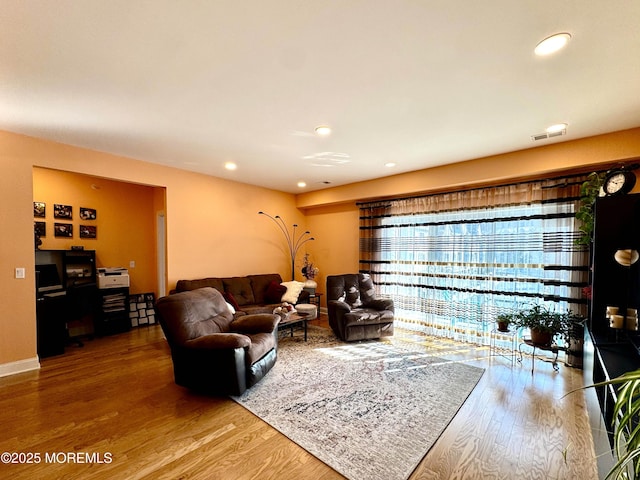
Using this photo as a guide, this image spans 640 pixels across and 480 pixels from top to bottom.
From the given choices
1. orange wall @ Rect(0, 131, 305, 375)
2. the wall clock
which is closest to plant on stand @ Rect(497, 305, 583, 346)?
the wall clock

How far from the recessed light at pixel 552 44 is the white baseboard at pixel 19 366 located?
554 cm

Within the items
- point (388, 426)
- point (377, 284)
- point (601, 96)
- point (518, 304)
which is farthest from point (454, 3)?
point (377, 284)

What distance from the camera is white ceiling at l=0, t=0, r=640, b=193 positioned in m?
1.50

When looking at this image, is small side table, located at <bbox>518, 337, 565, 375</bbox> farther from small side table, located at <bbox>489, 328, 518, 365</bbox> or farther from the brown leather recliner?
the brown leather recliner

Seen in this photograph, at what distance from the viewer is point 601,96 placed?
225 centimetres

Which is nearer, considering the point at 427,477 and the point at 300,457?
the point at 427,477

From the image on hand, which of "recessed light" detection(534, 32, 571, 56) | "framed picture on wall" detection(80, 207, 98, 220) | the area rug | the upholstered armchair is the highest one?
"recessed light" detection(534, 32, 571, 56)

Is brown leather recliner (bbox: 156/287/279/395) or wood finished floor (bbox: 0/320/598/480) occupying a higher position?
brown leather recliner (bbox: 156/287/279/395)

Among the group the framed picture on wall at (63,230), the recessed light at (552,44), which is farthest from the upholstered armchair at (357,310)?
the framed picture on wall at (63,230)

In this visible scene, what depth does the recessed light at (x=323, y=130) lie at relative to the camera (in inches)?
113

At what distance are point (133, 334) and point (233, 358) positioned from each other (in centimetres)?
310

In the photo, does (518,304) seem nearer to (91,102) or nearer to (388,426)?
(388,426)

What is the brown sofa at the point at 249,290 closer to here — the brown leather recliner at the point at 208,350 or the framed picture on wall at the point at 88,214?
the brown leather recliner at the point at 208,350

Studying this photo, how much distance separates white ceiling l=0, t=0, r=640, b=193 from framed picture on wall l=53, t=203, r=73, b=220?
5.50 ft
